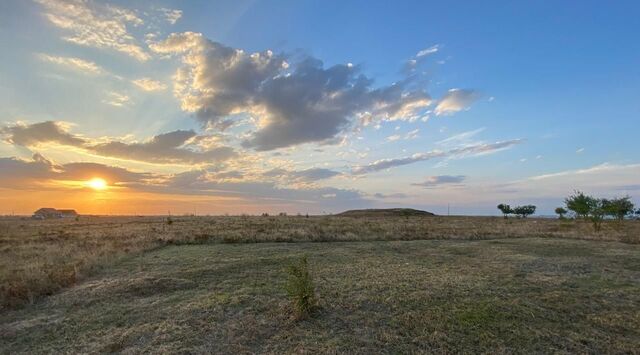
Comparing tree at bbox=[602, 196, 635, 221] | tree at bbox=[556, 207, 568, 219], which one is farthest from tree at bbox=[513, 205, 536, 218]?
tree at bbox=[602, 196, 635, 221]

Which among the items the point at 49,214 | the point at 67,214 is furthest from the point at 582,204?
the point at 67,214

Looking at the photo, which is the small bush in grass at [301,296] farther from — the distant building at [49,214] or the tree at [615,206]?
the distant building at [49,214]

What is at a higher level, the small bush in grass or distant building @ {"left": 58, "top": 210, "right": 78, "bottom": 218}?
the small bush in grass

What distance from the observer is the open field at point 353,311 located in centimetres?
746

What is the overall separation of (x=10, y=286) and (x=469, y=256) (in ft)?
58.0

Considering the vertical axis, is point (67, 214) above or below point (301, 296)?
below

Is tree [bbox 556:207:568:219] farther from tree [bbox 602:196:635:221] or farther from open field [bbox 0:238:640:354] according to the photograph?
open field [bbox 0:238:640:354]

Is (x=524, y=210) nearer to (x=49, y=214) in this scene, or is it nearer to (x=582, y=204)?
(x=582, y=204)

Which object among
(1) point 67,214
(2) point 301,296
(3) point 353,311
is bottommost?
(1) point 67,214

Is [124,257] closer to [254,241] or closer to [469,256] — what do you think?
[254,241]

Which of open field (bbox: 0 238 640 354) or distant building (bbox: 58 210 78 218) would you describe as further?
distant building (bbox: 58 210 78 218)

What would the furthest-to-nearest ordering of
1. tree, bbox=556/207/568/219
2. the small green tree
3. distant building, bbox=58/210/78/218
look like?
distant building, bbox=58/210/78/218, tree, bbox=556/207/568/219, the small green tree

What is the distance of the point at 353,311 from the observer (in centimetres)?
920

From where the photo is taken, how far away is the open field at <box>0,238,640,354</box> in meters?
7.46
